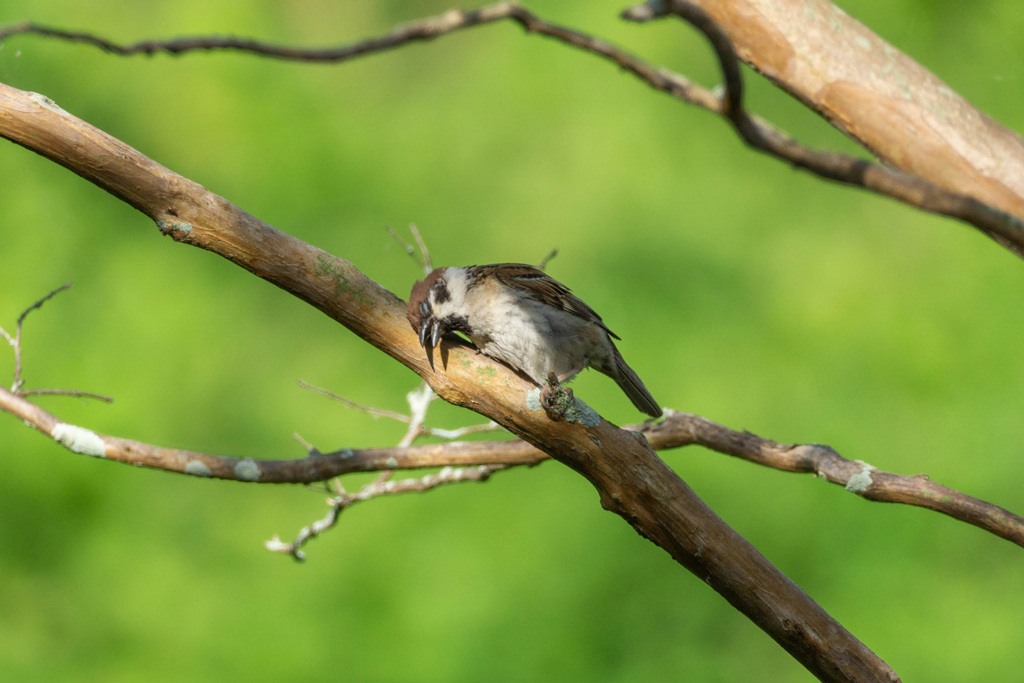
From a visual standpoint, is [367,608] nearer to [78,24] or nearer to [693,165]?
[693,165]

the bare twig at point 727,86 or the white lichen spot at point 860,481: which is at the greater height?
the bare twig at point 727,86

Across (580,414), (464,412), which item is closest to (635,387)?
(580,414)

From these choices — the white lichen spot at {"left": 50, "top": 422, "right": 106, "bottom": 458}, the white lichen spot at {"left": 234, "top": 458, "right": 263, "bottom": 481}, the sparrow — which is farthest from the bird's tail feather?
the white lichen spot at {"left": 50, "top": 422, "right": 106, "bottom": 458}

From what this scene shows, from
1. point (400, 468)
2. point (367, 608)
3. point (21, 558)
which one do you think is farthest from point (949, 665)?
point (21, 558)

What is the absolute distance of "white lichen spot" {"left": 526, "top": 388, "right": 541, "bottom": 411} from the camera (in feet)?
5.26

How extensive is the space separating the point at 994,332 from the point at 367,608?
379 cm

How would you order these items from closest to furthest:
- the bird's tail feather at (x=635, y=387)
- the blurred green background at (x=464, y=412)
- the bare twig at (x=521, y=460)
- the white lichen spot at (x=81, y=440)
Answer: the bare twig at (x=521, y=460) → the white lichen spot at (x=81, y=440) → the bird's tail feather at (x=635, y=387) → the blurred green background at (x=464, y=412)

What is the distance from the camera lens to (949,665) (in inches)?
162

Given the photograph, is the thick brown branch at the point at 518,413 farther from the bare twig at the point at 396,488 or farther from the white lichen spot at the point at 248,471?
the bare twig at the point at 396,488

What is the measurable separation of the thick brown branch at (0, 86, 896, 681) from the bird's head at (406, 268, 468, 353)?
0.18 feet

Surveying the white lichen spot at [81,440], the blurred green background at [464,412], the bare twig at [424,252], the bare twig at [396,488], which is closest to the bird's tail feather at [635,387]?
the bare twig at [396,488]

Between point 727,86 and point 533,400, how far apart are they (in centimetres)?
81

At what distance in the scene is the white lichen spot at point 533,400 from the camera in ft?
5.26

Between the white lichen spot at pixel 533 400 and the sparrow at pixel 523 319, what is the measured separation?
0.57 m
